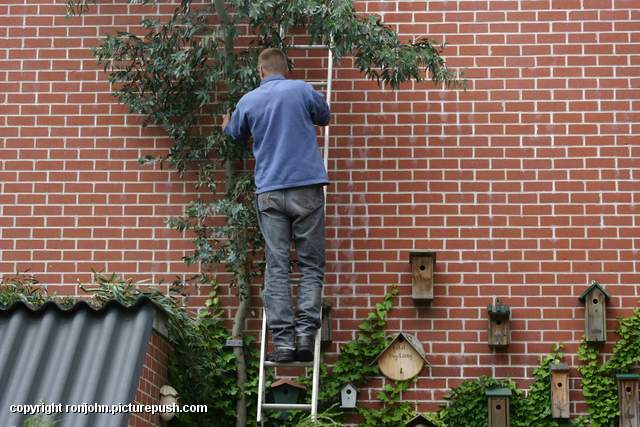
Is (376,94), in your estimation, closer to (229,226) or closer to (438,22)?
(438,22)

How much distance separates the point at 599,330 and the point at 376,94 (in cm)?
216

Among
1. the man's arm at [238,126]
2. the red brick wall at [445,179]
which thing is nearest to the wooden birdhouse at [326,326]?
the red brick wall at [445,179]

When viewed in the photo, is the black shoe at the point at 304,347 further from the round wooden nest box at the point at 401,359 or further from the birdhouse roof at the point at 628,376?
the birdhouse roof at the point at 628,376

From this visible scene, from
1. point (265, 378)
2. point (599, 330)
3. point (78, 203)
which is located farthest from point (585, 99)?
point (78, 203)

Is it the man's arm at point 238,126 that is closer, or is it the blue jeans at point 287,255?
the blue jeans at point 287,255

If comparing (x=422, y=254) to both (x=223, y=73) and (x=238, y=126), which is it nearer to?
(x=238, y=126)

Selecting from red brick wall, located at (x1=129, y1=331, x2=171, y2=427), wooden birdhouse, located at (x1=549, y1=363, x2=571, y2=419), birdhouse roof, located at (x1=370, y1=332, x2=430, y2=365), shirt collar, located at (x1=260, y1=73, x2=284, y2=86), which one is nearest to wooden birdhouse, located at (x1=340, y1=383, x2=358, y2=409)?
birdhouse roof, located at (x1=370, y1=332, x2=430, y2=365)

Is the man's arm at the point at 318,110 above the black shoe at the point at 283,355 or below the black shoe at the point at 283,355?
above

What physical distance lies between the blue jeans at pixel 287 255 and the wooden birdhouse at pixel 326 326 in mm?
706

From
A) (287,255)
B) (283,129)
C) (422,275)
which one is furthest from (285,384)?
(283,129)

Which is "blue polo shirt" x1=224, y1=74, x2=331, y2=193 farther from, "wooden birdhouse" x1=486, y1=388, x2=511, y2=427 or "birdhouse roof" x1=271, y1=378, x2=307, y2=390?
"wooden birdhouse" x1=486, y1=388, x2=511, y2=427

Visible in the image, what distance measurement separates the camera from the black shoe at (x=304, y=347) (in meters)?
7.41

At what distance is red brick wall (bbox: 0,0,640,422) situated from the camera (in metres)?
8.38

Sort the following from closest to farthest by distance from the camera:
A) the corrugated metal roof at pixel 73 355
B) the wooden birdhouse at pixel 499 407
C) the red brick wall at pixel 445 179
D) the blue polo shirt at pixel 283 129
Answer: the corrugated metal roof at pixel 73 355 < the blue polo shirt at pixel 283 129 < the wooden birdhouse at pixel 499 407 < the red brick wall at pixel 445 179
